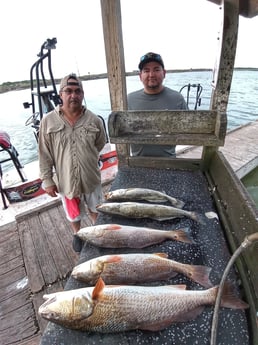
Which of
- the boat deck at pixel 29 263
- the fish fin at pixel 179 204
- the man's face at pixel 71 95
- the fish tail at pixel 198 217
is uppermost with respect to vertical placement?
the man's face at pixel 71 95

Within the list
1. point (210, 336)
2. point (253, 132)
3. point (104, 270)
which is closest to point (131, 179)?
point (104, 270)

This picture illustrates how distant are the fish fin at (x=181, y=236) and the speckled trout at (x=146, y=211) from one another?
0.19 m

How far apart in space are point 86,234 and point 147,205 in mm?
527

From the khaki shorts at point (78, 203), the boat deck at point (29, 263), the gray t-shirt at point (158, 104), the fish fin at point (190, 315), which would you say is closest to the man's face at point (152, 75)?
the gray t-shirt at point (158, 104)

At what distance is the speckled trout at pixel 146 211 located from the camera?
1.69m

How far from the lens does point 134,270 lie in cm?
125

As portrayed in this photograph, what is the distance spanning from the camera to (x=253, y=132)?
7.47 meters

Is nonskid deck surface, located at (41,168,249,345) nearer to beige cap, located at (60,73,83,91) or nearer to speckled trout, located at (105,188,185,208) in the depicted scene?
speckled trout, located at (105,188,185,208)

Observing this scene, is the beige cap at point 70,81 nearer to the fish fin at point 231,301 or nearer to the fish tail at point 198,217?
the fish tail at point 198,217

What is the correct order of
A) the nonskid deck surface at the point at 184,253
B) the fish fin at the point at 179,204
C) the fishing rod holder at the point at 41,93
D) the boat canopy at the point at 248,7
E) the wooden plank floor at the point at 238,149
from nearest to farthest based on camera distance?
the nonskid deck surface at the point at 184,253
the fish fin at the point at 179,204
the boat canopy at the point at 248,7
the fishing rod holder at the point at 41,93
the wooden plank floor at the point at 238,149

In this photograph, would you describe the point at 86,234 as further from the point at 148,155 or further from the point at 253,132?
the point at 253,132

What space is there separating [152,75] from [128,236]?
2.04m

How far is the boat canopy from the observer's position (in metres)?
1.98

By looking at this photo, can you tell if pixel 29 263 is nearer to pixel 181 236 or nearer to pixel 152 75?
pixel 181 236
